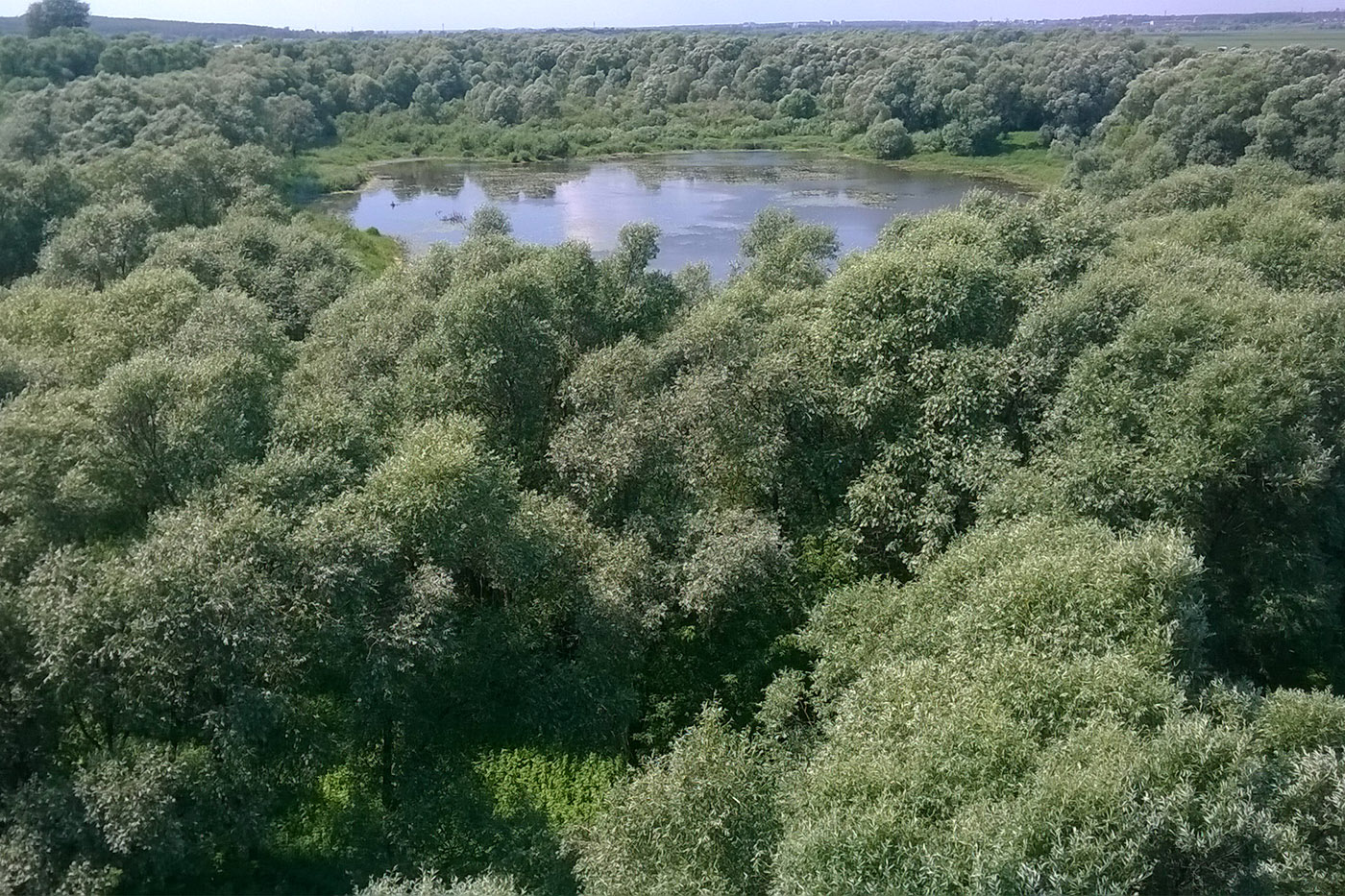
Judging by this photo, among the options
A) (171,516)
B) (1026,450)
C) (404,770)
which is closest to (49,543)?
(171,516)

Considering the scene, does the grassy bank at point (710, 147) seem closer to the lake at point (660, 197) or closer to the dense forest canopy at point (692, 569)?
the lake at point (660, 197)

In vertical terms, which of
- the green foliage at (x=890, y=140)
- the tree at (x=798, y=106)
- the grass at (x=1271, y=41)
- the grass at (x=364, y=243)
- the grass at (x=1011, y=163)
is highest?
the grass at (x=1271, y=41)

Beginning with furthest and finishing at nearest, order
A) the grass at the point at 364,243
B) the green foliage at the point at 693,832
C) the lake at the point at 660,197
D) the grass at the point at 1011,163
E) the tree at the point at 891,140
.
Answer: the tree at the point at 891,140, the grass at the point at 1011,163, the lake at the point at 660,197, the grass at the point at 364,243, the green foliage at the point at 693,832

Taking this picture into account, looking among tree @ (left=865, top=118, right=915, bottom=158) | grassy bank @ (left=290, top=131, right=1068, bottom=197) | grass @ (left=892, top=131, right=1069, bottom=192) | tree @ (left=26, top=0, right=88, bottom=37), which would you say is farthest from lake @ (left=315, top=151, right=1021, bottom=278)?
tree @ (left=26, top=0, right=88, bottom=37)

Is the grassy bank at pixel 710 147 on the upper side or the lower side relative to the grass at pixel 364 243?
upper

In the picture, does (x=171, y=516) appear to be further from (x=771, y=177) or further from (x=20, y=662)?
(x=771, y=177)

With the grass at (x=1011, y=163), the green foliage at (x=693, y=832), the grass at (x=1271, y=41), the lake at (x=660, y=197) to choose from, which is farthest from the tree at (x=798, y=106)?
the green foliage at (x=693, y=832)

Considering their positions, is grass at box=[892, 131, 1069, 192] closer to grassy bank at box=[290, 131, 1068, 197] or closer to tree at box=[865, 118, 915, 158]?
grassy bank at box=[290, 131, 1068, 197]

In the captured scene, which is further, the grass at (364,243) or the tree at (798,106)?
the tree at (798,106)
